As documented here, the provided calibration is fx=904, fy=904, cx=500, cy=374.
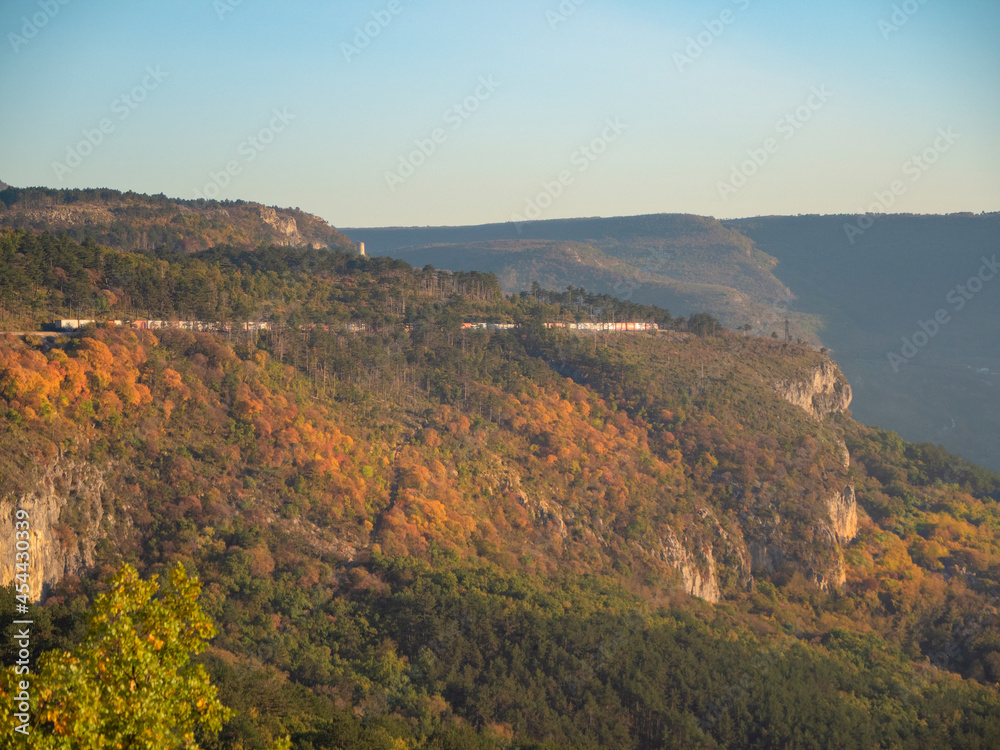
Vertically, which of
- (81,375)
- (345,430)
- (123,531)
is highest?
(81,375)

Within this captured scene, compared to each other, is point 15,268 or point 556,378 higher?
point 15,268

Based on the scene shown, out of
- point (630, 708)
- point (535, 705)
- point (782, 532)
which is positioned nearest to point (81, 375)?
point (535, 705)

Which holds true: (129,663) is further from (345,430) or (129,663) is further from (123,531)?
(345,430)

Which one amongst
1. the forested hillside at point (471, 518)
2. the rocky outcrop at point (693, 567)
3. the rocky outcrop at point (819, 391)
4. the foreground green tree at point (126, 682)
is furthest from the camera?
the rocky outcrop at point (819, 391)

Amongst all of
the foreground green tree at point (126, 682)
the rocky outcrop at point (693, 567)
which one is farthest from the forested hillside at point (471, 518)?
the foreground green tree at point (126, 682)

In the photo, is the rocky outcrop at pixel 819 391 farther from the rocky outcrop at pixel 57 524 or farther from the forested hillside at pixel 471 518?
the rocky outcrop at pixel 57 524

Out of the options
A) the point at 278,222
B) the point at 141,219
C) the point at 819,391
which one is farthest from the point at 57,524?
the point at 278,222
